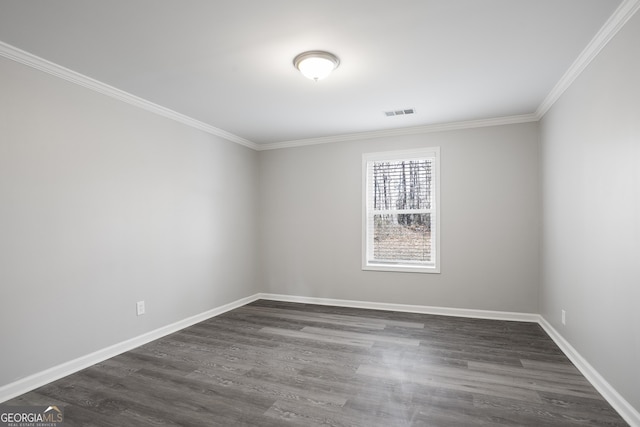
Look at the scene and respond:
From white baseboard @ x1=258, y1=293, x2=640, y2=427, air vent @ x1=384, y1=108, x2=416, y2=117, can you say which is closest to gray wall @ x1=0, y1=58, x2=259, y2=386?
white baseboard @ x1=258, y1=293, x2=640, y2=427

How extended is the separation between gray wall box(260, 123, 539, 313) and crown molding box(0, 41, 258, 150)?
4.79 feet

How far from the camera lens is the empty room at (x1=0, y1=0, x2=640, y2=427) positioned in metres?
2.24

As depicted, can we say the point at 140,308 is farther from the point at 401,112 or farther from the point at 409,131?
the point at 409,131

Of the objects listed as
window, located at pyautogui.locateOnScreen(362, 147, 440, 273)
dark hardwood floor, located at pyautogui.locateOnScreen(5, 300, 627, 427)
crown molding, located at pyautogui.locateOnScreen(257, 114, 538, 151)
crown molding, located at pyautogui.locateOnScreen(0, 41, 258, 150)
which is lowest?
dark hardwood floor, located at pyautogui.locateOnScreen(5, 300, 627, 427)

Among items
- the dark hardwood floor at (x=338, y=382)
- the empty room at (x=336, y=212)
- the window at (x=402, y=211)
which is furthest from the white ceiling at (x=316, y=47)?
the dark hardwood floor at (x=338, y=382)

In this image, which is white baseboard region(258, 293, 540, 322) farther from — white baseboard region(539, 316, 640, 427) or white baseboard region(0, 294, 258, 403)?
white baseboard region(0, 294, 258, 403)

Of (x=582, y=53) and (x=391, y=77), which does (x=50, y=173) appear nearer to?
(x=391, y=77)

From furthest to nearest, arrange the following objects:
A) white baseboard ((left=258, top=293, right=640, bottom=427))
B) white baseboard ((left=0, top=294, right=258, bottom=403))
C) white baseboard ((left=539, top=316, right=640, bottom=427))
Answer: white baseboard ((left=0, top=294, right=258, bottom=403)) < white baseboard ((left=258, top=293, right=640, bottom=427)) < white baseboard ((left=539, top=316, right=640, bottom=427))

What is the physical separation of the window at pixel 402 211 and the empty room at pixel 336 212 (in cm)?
3

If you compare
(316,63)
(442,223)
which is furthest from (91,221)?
(442,223)

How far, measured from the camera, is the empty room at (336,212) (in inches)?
88.0

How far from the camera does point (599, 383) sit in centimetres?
249

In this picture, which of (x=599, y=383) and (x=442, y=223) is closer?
(x=599, y=383)

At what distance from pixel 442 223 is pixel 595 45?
98.5 inches
